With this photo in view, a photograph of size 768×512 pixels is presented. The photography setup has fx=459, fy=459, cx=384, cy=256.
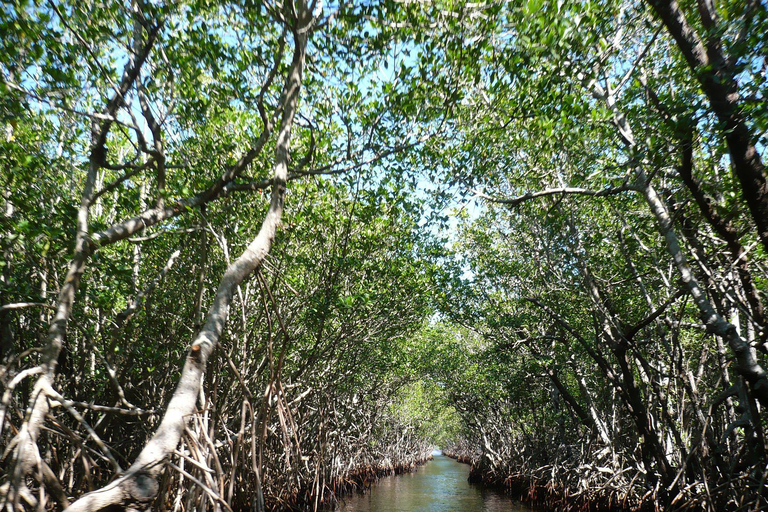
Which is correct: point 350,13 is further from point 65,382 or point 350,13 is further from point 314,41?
point 65,382

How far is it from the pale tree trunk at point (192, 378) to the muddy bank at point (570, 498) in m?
6.57

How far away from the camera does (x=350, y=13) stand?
153 inches

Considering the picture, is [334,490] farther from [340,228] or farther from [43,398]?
[43,398]

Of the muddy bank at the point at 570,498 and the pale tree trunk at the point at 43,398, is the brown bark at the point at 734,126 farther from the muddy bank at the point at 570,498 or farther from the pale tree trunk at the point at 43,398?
the muddy bank at the point at 570,498

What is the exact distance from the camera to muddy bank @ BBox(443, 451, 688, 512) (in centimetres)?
839

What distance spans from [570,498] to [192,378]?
12.3 m

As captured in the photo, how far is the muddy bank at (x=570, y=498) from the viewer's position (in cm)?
839

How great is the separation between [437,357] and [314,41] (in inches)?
573

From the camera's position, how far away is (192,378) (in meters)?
2.45

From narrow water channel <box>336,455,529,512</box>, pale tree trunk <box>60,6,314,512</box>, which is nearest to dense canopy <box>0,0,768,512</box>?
pale tree trunk <box>60,6,314,512</box>

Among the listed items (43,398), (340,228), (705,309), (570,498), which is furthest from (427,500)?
(43,398)

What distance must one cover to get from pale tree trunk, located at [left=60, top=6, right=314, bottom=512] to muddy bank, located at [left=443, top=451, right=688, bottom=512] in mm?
6568

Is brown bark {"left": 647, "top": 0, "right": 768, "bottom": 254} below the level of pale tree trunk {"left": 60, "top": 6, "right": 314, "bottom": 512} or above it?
above

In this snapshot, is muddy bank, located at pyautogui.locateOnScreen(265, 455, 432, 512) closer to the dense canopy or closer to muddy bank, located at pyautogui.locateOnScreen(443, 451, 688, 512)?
the dense canopy
